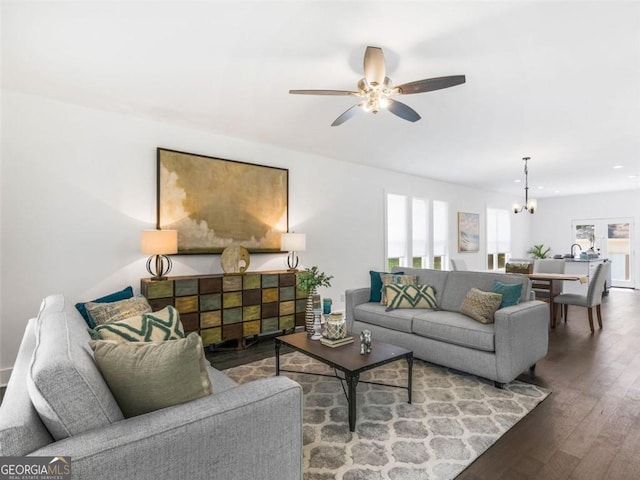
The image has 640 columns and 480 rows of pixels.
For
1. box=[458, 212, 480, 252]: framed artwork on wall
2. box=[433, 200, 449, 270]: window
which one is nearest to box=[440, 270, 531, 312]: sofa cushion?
box=[433, 200, 449, 270]: window

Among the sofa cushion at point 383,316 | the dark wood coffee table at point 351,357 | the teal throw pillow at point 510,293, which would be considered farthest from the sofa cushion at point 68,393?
the teal throw pillow at point 510,293

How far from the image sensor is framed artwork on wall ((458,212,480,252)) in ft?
26.7

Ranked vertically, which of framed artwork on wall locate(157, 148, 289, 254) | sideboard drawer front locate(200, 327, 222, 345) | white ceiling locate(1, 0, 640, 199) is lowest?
sideboard drawer front locate(200, 327, 222, 345)

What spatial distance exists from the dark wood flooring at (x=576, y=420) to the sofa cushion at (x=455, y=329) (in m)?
0.60

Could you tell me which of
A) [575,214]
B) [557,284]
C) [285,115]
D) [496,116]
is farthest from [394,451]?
[575,214]

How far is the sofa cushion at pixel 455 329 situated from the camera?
2.98 m

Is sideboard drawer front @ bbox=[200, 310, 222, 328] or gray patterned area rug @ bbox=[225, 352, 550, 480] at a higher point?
sideboard drawer front @ bbox=[200, 310, 222, 328]

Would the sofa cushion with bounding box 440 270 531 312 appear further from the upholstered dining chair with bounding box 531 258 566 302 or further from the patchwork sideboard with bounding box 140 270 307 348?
the upholstered dining chair with bounding box 531 258 566 302

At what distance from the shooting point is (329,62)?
8.61ft

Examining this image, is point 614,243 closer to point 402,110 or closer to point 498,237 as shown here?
point 498,237

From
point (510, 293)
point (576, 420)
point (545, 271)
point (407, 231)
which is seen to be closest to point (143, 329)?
point (576, 420)

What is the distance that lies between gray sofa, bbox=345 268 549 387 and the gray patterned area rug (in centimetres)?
19

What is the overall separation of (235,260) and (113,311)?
1757 millimetres

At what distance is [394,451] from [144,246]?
2.94m
